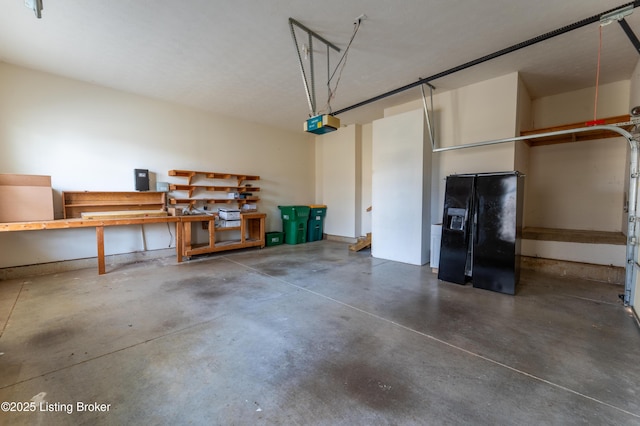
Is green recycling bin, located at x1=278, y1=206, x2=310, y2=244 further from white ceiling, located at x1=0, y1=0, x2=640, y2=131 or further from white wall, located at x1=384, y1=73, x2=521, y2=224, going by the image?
white wall, located at x1=384, y1=73, x2=521, y2=224

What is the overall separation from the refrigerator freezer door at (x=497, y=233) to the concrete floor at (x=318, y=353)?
279 mm

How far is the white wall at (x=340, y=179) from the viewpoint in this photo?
729 centimetres

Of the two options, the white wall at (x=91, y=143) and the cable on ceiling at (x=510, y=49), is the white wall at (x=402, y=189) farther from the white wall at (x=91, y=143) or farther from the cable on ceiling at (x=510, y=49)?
the white wall at (x=91, y=143)

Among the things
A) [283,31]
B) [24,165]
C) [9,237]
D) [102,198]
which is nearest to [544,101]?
[283,31]

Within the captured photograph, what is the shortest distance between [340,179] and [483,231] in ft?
14.8

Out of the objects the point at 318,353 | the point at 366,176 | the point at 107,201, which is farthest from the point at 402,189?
the point at 107,201

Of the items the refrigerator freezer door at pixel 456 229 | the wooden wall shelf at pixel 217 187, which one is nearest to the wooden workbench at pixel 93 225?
the wooden wall shelf at pixel 217 187

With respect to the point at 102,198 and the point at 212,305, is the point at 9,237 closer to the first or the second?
the point at 102,198

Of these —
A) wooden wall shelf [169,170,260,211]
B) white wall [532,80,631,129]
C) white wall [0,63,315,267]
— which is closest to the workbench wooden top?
white wall [0,63,315,267]

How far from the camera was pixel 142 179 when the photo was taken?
17.0 feet

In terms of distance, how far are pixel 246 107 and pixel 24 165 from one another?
3834mm

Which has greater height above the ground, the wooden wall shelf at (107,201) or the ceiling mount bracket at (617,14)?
the ceiling mount bracket at (617,14)

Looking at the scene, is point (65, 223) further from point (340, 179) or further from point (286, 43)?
point (340, 179)

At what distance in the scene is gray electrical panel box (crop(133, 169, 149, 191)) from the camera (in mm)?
5113
